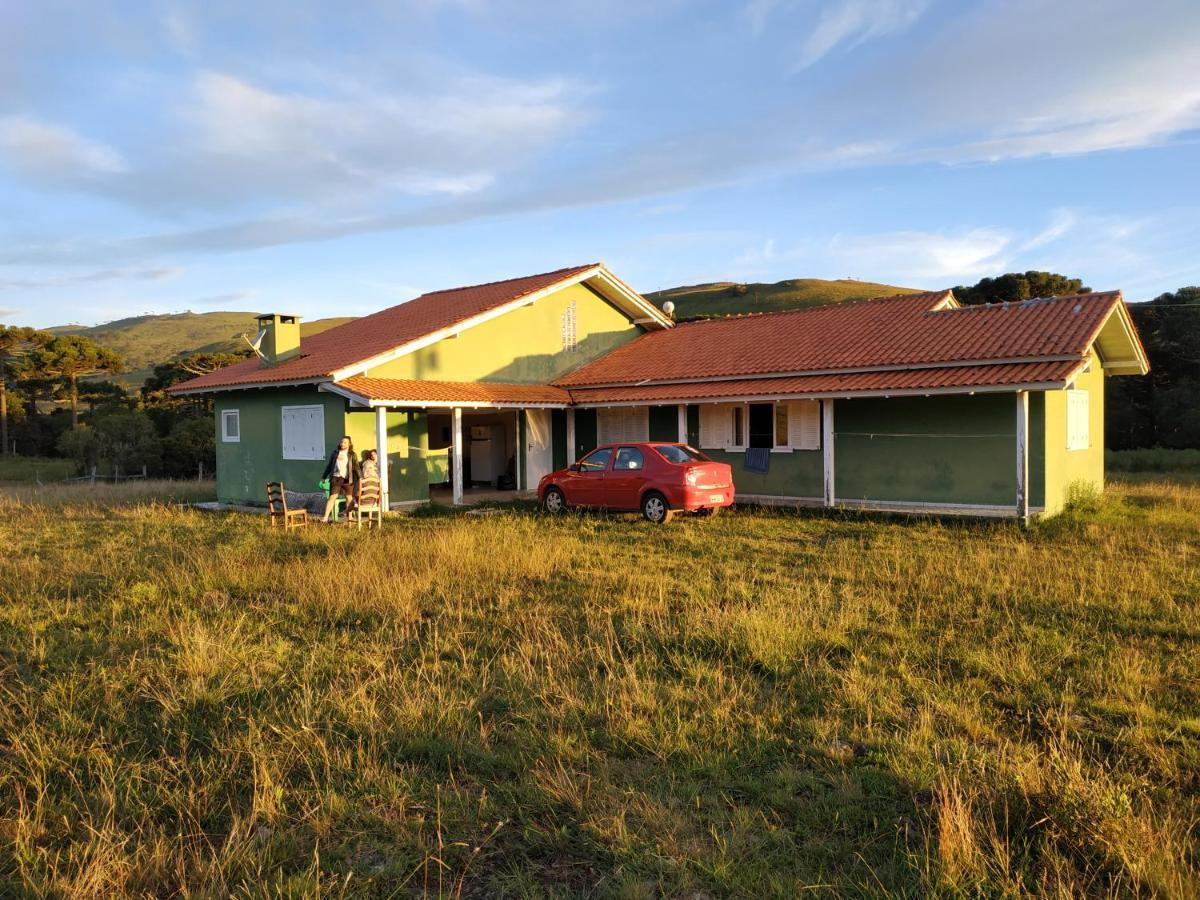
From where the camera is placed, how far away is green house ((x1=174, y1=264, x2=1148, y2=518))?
1545 centimetres

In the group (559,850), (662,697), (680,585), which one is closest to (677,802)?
(559,850)

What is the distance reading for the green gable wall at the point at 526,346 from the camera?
62.0 feet

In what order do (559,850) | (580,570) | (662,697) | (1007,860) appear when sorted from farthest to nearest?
(580,570) → (662,697) → (559,850) → (1007,860)

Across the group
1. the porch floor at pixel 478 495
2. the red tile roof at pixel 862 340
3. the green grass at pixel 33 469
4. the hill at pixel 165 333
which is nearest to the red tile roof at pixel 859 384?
the red tile roof at pixel 862 340

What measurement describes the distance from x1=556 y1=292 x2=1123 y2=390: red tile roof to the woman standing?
728cm

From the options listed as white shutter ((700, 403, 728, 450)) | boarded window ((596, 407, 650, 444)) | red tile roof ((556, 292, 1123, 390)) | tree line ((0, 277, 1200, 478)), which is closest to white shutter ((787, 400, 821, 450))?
red tile roof ((556, 292, 1123, 390))

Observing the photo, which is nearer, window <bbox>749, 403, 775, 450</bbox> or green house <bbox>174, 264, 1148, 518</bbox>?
green house <bbox>174, 264, 1148, 518</bbox>

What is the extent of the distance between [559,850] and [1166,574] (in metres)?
8.75

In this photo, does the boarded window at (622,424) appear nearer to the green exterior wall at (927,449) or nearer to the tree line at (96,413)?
the green exterior wall at (927,449)

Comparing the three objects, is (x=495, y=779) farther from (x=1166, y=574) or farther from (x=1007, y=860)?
(x=1166, y=574)

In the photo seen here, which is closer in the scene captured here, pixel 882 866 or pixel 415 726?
pixel 882 866

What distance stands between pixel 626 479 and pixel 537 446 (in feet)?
20.4

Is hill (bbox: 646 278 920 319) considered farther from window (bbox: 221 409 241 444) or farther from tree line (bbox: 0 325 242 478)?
window (bbox: 221 409 241 444)

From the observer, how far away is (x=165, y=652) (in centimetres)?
644
